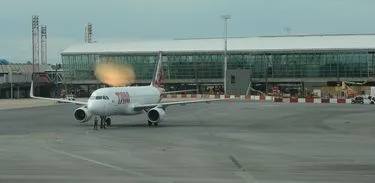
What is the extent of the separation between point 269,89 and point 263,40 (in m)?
16.0

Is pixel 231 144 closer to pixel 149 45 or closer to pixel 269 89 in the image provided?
pixel 269 89

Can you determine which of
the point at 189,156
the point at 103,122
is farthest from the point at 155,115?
the point at 189,156

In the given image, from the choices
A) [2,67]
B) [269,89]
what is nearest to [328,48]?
[269,89]

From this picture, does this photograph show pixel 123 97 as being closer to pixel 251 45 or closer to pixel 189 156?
pixel 189 156

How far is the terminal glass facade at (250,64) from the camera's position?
145375 mm

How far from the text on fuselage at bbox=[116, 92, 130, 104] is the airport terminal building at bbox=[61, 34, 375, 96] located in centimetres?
10047

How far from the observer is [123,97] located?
40125 millimetres

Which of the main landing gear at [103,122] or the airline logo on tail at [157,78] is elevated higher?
the airline logo on tail at [157,78]

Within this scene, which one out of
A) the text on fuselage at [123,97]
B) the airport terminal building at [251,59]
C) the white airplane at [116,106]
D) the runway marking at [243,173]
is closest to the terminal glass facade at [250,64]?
the airport terminal building at [251,59]

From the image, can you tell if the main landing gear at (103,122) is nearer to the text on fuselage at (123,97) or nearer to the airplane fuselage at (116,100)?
the airplane fuselage at (116,100)

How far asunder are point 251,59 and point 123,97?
374 ft

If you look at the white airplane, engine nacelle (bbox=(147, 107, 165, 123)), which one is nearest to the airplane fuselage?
the white airplane

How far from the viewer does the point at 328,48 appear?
146m

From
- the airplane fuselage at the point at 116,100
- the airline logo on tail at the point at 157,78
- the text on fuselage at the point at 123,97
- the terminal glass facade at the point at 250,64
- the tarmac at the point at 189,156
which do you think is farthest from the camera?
the terminal glass facade at the point at 250,64
